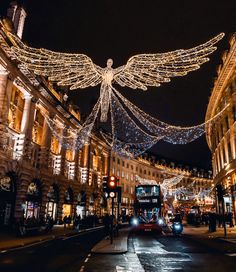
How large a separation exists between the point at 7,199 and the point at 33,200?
18.5 feet

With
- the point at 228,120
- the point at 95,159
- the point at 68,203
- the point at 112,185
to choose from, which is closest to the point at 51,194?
the point at 68,203

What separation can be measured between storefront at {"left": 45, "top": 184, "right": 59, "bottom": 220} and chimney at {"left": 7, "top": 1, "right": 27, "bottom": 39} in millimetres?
19126

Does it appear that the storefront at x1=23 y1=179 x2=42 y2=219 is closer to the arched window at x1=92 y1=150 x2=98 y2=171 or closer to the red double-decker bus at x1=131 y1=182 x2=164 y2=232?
the red double-decker bus at x1=131 y1=182 x2=164 y2=232

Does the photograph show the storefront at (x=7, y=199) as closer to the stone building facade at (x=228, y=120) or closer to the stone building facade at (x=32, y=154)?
the stone building facade at (x=32, y=154)

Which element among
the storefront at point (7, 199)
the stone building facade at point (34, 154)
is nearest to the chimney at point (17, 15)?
the stone building facade at point (34, 154)

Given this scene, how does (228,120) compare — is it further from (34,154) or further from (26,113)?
(26,113)

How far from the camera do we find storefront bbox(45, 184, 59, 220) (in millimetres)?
37000

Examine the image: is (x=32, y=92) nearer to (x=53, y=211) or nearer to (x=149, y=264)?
(x=53, y=211)

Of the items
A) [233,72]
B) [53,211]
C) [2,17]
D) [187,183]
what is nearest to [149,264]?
[2,17]

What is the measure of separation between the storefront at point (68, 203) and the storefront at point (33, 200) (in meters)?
9.02

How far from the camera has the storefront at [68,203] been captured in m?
42.5

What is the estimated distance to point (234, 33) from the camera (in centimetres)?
3109

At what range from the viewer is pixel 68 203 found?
142ft

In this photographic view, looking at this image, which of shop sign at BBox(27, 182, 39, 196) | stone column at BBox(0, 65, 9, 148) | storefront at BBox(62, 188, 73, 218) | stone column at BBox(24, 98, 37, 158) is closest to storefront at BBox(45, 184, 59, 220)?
storefront at BBox(62, 188, 73, 218)
